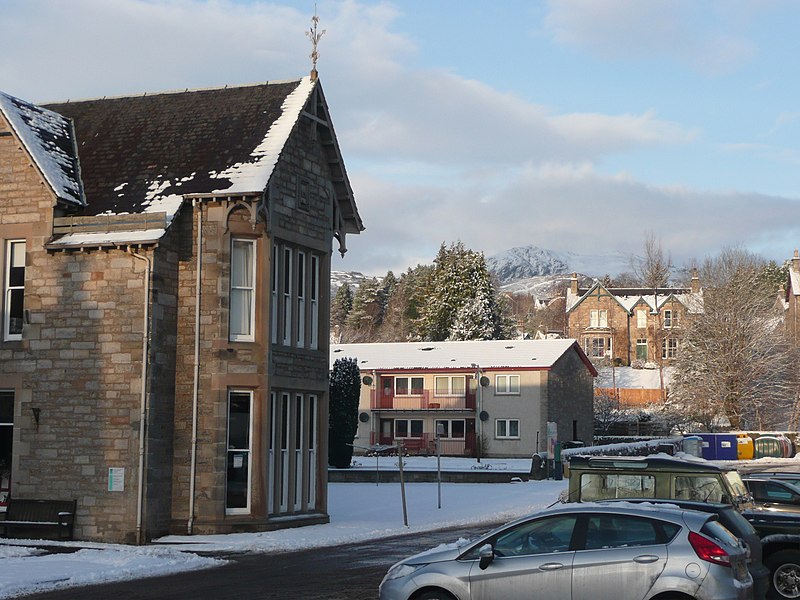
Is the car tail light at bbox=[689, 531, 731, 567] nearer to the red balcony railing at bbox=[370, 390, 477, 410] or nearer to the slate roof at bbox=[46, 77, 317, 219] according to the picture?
the slate roof at bbox=[46, 77, 317, 219]

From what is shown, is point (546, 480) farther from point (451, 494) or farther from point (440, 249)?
point (440, 249)

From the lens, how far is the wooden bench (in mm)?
24578

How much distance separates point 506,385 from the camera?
64.2 meters

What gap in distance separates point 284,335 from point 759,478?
12.1 meters

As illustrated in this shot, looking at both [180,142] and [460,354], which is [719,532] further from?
[460,354]

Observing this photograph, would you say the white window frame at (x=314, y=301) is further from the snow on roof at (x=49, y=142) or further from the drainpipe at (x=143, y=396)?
the snow on roof at (x=49, y=142)

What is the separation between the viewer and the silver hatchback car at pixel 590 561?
456 inches

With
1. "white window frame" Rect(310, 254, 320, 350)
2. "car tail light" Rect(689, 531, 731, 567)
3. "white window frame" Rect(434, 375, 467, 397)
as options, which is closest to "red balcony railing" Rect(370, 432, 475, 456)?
"white window frame" Rect(434, 375, 467, 397)

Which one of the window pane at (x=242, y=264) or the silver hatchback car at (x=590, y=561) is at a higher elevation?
the window pane at (x=242, y=264)

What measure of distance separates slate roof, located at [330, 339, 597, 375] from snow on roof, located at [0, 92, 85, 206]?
38.6 m

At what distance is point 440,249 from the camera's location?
108250 mm

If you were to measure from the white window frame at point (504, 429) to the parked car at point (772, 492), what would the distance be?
45.5m

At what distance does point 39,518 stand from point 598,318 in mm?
91875

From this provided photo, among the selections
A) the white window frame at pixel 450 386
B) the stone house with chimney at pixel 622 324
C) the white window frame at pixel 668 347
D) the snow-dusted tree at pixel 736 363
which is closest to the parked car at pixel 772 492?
the white window frame at pixel 450 386
